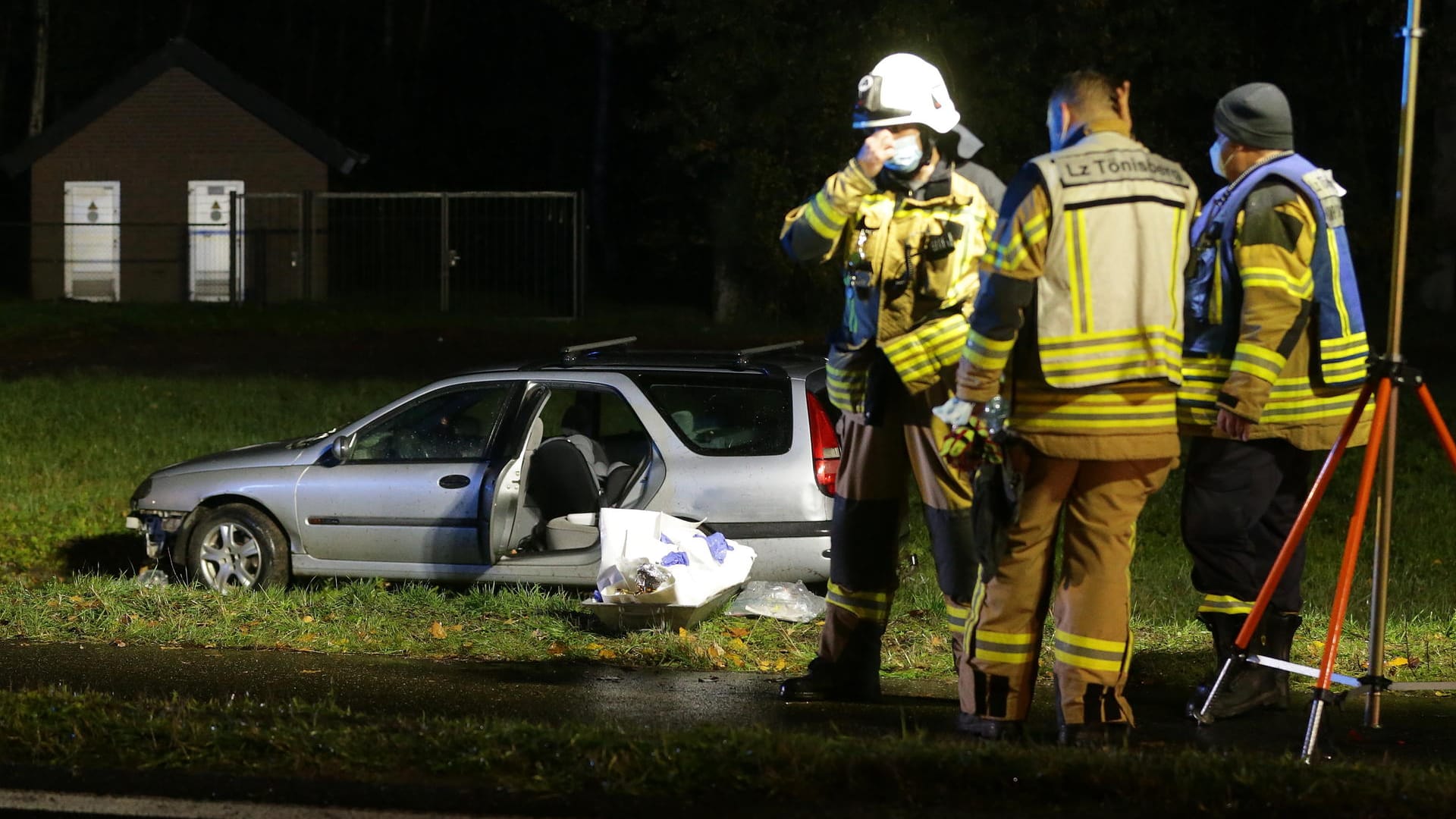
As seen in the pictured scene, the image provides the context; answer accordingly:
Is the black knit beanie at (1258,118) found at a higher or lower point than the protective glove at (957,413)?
higher

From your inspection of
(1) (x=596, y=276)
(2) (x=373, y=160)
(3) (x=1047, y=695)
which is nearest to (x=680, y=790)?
(3) (x=1047, y=695)

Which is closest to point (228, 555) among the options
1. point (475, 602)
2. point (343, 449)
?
point (343, 449)

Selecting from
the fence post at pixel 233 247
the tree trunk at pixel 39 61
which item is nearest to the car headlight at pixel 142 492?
the fence post at pixel 233 247

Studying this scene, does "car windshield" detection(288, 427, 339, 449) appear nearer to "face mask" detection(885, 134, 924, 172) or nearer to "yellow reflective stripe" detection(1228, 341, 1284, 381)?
"face mask" detection(885, 134, 924, 172)

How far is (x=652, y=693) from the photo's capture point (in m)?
6.62

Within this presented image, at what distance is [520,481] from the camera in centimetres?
884

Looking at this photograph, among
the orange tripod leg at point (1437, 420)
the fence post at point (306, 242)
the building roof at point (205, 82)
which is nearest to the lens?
the orange tripod leg at point (1437, 420)

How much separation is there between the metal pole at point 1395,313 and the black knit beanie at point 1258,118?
62 cm

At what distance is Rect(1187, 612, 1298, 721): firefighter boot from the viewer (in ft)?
19.5

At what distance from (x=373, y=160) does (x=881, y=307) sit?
44.6 metres

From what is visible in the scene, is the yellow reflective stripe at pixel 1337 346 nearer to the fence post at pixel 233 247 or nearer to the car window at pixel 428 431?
the car window at pixel 428 431

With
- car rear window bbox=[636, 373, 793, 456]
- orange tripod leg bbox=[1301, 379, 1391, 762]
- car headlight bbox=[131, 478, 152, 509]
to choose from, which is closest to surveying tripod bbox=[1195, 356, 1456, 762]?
orange tripod leg bbox=[1301, 379, 1391, 762]

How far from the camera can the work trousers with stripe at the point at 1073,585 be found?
5.13 meters

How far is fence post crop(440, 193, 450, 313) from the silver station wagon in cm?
2083
